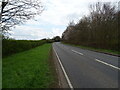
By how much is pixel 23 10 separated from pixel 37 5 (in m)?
1.47

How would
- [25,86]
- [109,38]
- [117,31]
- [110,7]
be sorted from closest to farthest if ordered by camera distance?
[25,86], [117,31], [109,38], [110,7]

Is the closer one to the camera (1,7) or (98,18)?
(1,7)

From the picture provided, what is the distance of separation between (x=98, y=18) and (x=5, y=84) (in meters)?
38.0

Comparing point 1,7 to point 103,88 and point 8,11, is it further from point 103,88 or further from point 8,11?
point 103,88

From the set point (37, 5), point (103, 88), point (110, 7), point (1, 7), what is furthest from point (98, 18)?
point (103, 88)

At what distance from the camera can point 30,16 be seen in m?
16.6

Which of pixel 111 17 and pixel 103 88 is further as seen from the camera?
pixel 111 17

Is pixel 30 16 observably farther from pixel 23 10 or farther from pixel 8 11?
pixel 8 11

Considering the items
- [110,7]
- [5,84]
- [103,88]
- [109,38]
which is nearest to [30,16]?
[5,84]

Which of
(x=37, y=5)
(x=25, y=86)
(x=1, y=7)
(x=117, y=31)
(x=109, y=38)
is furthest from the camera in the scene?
(x=109, y=38)

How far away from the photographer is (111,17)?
3725 cm

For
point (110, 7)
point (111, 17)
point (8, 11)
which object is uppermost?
point (110, 7)

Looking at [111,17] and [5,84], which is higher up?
[111,17]

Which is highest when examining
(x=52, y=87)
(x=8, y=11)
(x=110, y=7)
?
(x=110, y=7)
